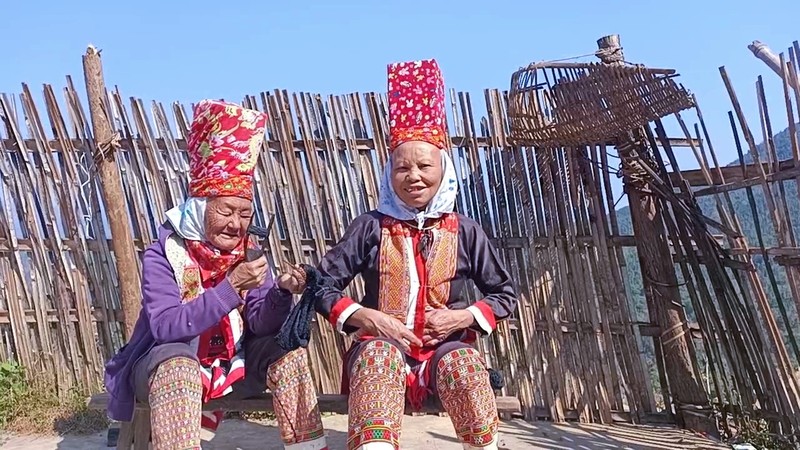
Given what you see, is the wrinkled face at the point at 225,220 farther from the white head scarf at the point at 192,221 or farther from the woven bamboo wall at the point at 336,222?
the woven bamboo wall at the point at 336,222

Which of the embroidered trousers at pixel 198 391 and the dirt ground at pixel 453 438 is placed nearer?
the embroidered trousers at pixel 198 391

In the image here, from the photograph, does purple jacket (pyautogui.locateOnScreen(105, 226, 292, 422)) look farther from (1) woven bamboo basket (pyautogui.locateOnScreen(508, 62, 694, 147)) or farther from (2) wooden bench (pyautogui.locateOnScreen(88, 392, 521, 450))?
(1) woven bamboo basket (pyautogui.locateOnScreen(508, 62, 694, 147))

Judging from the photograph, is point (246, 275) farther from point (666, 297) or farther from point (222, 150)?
point (666, 297)

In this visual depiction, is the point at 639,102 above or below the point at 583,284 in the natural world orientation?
above

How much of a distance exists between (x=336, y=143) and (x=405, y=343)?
1.79 m

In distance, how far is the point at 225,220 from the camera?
3.20 metres

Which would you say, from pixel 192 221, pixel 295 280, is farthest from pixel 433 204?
pixel 192 221

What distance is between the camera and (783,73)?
3.09 meters

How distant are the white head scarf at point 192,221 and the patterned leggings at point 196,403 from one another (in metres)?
0.55

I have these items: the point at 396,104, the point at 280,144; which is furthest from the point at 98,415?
the point at 396,104

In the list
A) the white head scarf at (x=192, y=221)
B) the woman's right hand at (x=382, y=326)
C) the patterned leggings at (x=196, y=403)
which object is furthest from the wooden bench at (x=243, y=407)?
the white head scarf at (x=192, y=221)

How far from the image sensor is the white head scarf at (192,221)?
10.6ft

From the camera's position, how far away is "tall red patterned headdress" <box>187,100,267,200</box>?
3.21 m

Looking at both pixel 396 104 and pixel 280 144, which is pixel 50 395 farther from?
pixel 396 104
